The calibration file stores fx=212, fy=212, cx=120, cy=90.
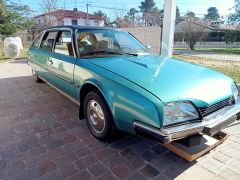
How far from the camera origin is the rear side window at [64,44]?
3.32 metres

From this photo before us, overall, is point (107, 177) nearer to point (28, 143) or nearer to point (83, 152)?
point (83, 152)

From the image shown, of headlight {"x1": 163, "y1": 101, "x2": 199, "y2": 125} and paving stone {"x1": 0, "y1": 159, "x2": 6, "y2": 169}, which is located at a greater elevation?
headlight {"x1": 163, "y1": 101, "x2": 199, "y2": 125}

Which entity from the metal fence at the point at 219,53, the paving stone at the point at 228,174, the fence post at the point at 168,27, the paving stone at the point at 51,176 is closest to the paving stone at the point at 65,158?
the paving stone at the point at 51,176

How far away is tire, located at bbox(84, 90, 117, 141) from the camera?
2.56 m

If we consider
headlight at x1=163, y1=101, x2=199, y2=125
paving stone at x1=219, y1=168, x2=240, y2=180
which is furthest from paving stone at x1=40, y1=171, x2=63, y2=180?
paving stone at x1=219, y1=168, x2=240, y2=180

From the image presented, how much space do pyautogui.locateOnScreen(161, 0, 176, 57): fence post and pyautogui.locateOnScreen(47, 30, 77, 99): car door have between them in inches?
132

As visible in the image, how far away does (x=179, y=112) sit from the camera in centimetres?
200

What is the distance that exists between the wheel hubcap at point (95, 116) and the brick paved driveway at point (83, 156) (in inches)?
7.8

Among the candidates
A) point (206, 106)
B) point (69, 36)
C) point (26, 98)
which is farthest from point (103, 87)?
point (26, 98)

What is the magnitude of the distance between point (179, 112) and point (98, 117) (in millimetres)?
1162

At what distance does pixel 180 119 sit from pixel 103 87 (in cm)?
95

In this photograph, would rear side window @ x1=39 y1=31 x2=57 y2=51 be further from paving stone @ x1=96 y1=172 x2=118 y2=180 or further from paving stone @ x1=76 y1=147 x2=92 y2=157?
paving stone @ x1=96 y1=172 x2=118 y2=180

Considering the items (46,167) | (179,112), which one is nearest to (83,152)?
(46,167)

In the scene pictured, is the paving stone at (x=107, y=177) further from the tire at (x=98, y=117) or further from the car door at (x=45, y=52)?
the car door at (x=45, y=52)
